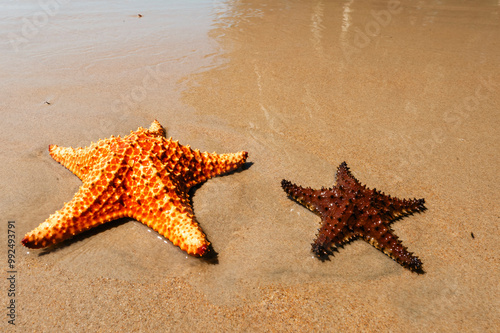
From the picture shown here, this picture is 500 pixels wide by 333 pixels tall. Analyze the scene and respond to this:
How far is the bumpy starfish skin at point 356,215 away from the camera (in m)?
2.78

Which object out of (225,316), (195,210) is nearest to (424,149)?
(195,210)

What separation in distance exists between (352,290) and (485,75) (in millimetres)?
5827

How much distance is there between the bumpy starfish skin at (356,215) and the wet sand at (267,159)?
13cm

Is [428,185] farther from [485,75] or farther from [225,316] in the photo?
[485,75]

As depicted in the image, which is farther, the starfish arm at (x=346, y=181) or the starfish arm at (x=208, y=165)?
the starfish arm at (x=208, y=165)

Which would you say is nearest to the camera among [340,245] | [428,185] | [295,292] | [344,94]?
[295,292]

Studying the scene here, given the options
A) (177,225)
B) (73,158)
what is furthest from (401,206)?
(73,158)

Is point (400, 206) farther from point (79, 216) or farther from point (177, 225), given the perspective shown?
point (79, 216)

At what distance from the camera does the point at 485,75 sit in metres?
6.17

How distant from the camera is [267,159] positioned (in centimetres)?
420

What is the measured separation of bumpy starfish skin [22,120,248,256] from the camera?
8.93 ft

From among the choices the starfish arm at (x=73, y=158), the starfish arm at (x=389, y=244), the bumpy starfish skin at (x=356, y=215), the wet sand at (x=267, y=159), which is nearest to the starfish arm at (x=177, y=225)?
the wet sand at (x=267, y=159)

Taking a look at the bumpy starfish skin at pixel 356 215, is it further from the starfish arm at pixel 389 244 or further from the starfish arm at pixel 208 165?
the starfish arm at pixel 208 165

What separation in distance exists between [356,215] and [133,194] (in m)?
2.10
